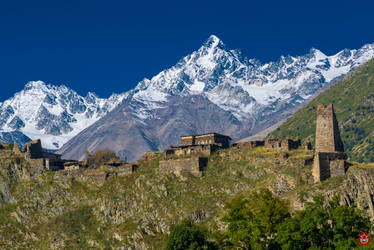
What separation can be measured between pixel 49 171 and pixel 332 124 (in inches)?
3226

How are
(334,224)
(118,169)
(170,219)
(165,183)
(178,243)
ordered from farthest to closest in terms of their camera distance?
(118,169)
(165,183)
(170,219)
(178,243)
(334,224)

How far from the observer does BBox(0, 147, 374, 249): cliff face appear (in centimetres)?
13012

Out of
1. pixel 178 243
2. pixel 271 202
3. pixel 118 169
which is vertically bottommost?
pixel 178 243

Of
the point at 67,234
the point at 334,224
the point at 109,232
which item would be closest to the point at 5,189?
Result: the point at 67,234

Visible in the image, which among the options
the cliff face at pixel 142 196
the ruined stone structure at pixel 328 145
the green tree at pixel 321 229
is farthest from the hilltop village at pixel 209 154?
the green tree at pixel 321 229

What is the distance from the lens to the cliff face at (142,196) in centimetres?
13012

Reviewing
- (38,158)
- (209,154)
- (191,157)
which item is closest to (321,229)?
(191,157)

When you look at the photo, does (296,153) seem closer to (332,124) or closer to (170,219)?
(332,124)

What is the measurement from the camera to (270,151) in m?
150

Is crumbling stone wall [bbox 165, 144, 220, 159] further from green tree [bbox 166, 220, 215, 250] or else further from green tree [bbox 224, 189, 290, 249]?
green tree [bbox 224, 189, 290, 249]

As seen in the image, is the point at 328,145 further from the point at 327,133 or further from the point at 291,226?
the point at 291,226

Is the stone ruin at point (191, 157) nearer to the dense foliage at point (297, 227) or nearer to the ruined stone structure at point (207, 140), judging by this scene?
the ruined stone structure at point (207, 140)

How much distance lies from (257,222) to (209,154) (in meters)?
52.7

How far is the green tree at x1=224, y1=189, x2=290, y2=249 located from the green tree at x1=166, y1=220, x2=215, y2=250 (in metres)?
6.15
